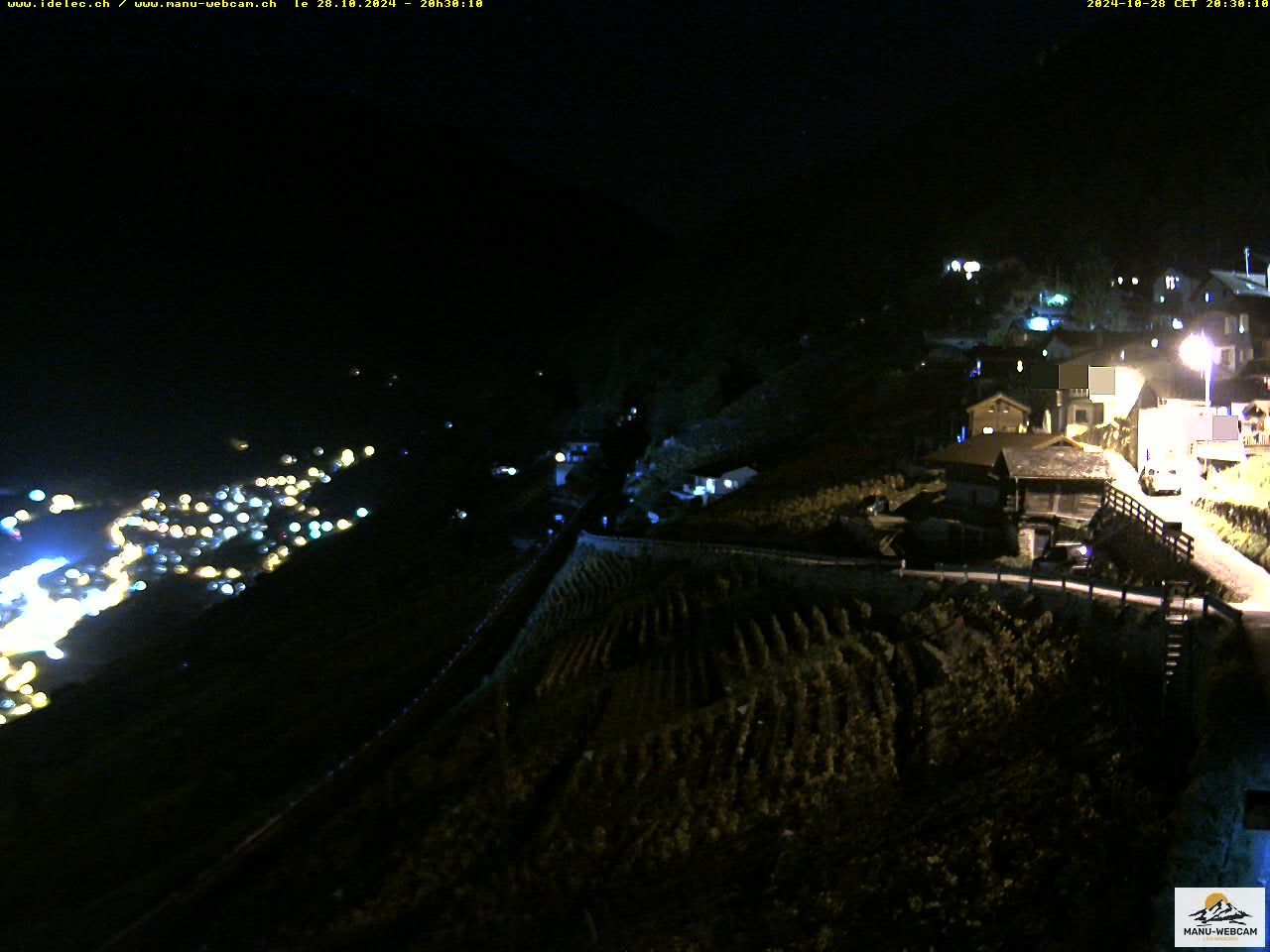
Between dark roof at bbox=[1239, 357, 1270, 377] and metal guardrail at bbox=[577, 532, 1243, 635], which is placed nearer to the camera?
metal guardrail at bbox=[577, 532, 1243, 635]

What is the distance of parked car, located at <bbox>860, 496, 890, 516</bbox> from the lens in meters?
20.3

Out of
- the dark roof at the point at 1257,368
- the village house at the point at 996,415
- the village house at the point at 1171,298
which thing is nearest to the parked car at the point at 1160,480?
the village house at the point at 996,415

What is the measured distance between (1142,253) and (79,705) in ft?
160

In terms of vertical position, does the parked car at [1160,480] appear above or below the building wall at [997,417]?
below

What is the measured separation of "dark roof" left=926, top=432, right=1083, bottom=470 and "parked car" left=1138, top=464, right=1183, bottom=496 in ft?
5.50

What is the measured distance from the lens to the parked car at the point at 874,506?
66.6 feet

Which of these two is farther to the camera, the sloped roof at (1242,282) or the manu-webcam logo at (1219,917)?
the sloped roof at (1242,282)

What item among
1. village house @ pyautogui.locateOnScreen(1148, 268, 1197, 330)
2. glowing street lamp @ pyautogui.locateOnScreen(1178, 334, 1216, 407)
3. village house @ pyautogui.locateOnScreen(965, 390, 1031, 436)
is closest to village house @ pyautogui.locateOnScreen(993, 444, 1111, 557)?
village house @ pyautogui.locateOnScreen(965, 390, 1031, 436)

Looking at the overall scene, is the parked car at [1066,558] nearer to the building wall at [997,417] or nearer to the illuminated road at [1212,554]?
the illuminated road at [1212,554]

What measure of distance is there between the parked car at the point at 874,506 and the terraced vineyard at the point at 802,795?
455 centimetres

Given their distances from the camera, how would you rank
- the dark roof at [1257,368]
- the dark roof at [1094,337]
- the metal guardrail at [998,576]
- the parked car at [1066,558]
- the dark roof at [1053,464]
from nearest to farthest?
the metal guardrail at [998,576], the parked car at [1066,558], the dark roof at [1053,464], the dark roof at [1257,368], the dark roof at [1094,337]

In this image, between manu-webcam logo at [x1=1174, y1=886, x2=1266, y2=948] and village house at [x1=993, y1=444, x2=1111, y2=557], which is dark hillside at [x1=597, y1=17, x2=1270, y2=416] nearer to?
village house at [x1=993, y1=444, x2=1111, y2=557]

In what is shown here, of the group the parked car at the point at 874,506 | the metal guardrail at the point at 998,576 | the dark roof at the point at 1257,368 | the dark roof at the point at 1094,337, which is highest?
the dark roof at the point at 1094,337

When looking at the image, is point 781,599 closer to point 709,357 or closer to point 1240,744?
point 1240,744
